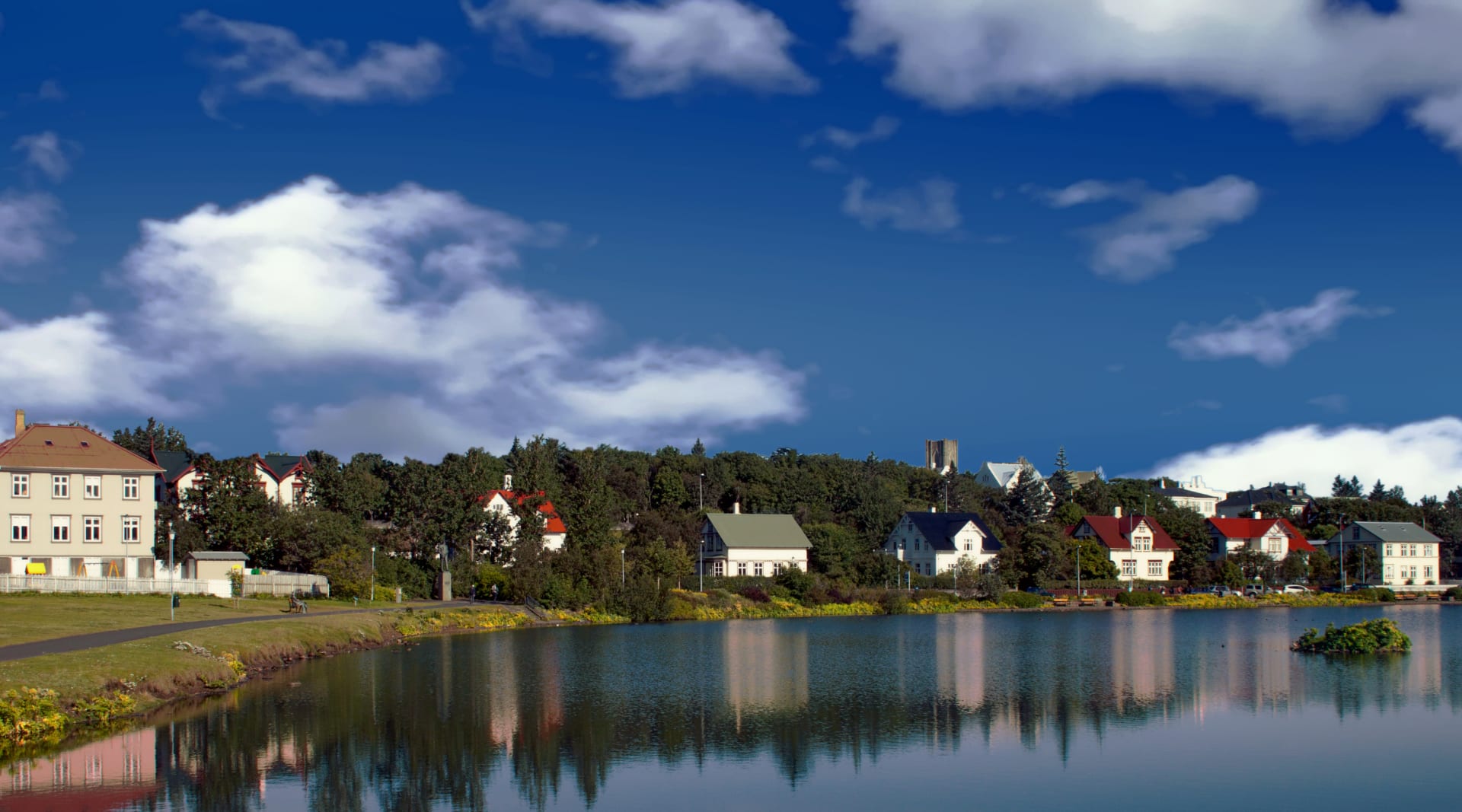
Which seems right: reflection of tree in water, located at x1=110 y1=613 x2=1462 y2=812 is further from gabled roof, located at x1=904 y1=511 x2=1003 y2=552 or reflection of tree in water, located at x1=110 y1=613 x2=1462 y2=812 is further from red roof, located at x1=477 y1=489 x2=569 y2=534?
gabled roof, located at x1=904 y1=511 x2=1003 y2=552

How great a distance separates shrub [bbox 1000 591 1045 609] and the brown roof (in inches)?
2369

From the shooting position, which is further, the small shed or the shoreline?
the small shed

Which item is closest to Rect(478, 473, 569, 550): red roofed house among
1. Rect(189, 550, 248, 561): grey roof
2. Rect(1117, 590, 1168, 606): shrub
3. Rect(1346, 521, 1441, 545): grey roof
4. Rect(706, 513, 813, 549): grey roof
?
Rect(706, 513, 813, 549): grey roof

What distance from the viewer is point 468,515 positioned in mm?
76375

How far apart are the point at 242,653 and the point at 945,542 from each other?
2827 inches

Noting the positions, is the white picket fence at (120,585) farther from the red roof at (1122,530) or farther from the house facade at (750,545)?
the red roof at (1122,530)

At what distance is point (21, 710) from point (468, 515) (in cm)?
4937

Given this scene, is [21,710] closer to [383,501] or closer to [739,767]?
[739,767]

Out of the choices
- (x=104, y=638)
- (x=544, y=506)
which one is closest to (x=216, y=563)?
(x=104, y=638)

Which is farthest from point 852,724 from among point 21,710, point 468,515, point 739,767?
point 468,515

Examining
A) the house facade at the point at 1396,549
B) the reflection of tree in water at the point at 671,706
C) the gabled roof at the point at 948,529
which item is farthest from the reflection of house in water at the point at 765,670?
the house facade at the point at 1396,549

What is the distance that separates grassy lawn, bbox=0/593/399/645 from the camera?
4159cm

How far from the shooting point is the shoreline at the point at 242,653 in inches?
1077

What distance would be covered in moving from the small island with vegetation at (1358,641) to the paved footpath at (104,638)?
144 ft
